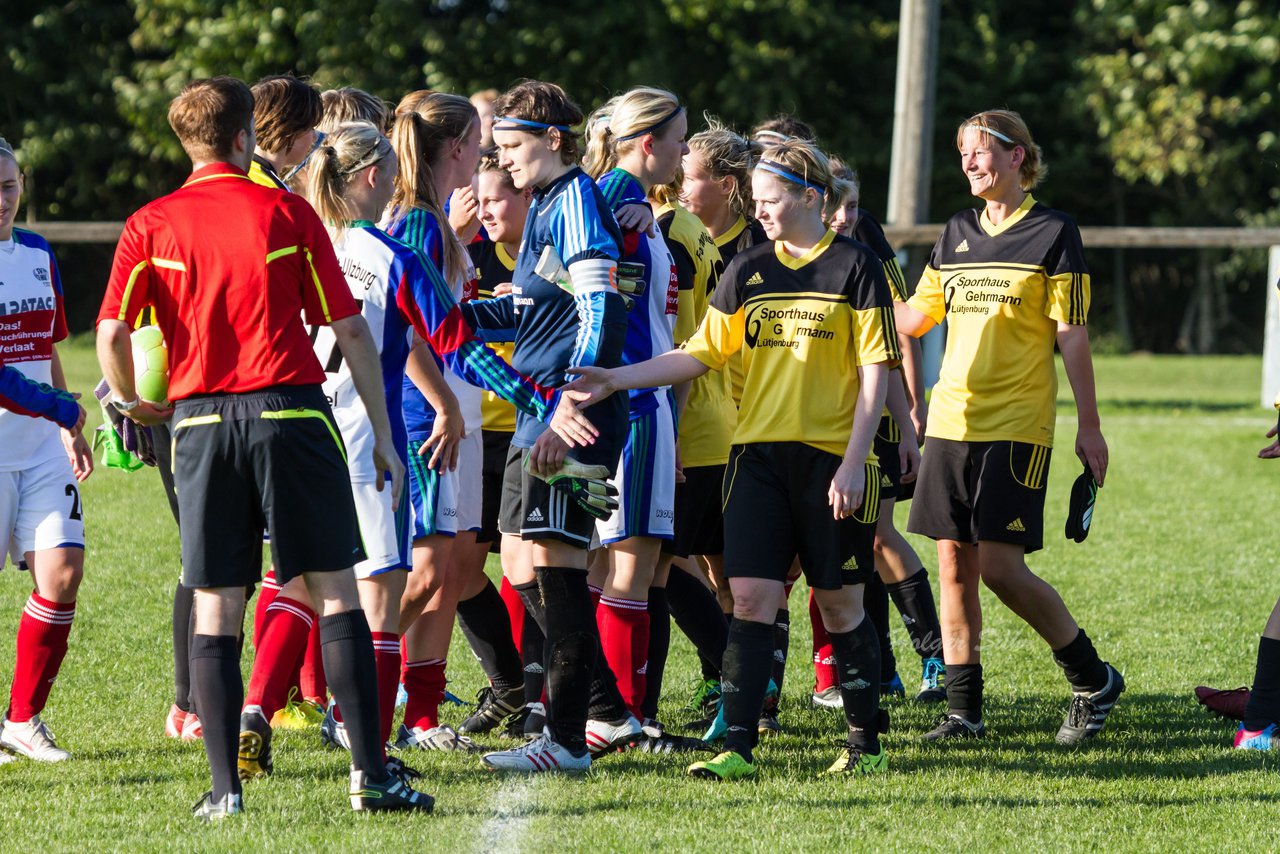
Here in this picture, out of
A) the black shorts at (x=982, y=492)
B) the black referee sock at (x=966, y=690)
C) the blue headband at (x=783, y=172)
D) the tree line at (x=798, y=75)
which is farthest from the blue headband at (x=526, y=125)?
the tree line at (x=798, y=75)

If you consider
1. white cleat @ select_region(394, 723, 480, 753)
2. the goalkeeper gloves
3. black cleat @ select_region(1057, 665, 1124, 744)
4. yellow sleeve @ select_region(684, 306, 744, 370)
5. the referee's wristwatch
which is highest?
yellow sleeve @ select_region(684, 306, 744, 370)

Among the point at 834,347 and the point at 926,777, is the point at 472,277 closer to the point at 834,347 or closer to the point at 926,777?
the point at 834,347

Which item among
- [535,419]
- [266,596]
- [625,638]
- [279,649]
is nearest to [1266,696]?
[625,638]

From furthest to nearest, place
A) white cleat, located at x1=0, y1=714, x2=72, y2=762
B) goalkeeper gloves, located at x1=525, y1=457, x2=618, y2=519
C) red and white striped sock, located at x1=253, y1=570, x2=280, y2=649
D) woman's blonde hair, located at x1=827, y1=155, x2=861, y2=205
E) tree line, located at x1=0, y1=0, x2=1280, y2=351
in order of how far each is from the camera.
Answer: tree line, located at x1=0, y1=0, x2=1280, y2=351 → woman's blonde hair, located at x1=827, y1=155, x2=861, y2=205 → red and white striped sock, located at x1=253, y1=570, x2=280, y2=649 → white cleat, located at x1=0, y1=714, x2=72, y2=762 → goalkeeper gloves, located at x1=525, y1=457, x2=618, y2=519

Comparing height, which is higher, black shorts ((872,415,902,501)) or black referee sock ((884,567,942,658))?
black shorts ((872,415,902,501))

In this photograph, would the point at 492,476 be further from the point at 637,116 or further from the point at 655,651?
the point at 637,116

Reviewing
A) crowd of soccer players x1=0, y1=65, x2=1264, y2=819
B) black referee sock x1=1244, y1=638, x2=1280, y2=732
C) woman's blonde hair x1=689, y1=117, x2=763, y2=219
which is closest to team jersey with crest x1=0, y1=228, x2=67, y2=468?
crowd of soccer players x1=0, y1=65, x2=1264, y2=819

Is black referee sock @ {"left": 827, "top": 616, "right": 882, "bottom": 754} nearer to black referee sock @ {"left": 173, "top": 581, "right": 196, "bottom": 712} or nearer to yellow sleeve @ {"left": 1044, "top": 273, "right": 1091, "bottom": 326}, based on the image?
yellow sleeve @ {"left": 1044, "top": 273, "right": 1091, "bottom": 326}

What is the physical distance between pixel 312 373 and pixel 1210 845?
271 centimetres

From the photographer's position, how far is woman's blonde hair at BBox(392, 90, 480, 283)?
496cm

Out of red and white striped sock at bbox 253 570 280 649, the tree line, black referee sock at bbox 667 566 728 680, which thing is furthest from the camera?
the tree line

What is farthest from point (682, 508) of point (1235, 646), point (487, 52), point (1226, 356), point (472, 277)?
point (1226, 356)

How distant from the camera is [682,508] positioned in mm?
5758

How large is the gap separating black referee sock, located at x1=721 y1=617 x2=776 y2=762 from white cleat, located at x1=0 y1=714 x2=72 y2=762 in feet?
7.08
